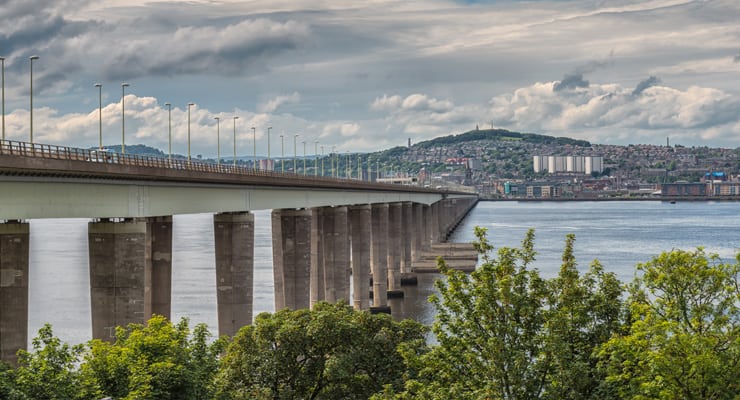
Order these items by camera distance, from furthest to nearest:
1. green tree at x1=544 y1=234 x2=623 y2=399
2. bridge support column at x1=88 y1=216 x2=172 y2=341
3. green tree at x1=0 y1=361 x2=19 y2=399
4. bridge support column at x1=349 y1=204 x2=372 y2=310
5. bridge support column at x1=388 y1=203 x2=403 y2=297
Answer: bridge support column at x1=388 y1=203 x2=403 y2=297 < bridge support column at x1=349 y1=204 x2=372 y2=310 < bridge support column at x1=88 y1=216 x2=172 y2=341 < green tree at x1=0 y1=361 x2=19 y2=399 < green tree at x1=544 y1=234 x2=623 y2=399

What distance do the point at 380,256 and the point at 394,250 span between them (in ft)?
30.0

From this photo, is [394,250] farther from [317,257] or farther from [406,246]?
[317,257]

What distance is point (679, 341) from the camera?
21.3 meters

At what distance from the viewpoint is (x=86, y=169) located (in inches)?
1385

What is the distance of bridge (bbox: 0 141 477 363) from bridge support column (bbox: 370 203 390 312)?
615mm

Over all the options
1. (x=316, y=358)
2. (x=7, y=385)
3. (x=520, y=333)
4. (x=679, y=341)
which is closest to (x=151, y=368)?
(x=7, y=385)

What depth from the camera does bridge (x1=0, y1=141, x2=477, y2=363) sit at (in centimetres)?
3441

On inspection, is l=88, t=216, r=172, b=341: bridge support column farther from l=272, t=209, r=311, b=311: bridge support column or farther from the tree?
l=272, t=209, r=311, b=311: bridge support column

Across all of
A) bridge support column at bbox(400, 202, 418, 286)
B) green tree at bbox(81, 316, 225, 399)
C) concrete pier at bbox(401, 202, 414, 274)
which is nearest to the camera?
green tree at bbox(81, 316, 225, 399)

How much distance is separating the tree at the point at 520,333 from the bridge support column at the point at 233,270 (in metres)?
30.3

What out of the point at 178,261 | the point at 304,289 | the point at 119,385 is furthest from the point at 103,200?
the point at 178,261

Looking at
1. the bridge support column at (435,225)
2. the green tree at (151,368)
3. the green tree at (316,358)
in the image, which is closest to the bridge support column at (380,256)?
the bridge support column at (435,225)

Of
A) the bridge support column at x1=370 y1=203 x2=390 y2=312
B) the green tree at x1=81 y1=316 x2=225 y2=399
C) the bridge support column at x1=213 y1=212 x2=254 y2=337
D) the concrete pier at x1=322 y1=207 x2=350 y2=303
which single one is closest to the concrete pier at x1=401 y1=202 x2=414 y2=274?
the bridge support column at x1=370 y1=203 x2=390 y2=312

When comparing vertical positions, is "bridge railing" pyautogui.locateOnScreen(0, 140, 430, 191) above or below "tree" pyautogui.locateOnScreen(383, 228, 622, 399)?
above
